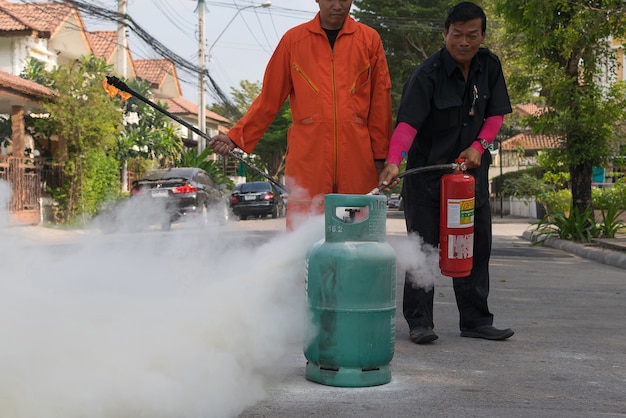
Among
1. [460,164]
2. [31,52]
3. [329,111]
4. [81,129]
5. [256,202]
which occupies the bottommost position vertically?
[256,202]

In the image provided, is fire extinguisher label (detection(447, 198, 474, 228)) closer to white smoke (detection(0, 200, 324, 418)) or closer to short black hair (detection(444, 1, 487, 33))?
white smoke (detection(0, 200, 324, 418))

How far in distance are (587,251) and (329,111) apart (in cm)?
922

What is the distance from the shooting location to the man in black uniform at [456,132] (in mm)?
4844

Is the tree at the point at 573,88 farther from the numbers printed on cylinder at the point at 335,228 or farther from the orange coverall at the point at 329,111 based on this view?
the numbers printed on cylinder at the point at 335,228

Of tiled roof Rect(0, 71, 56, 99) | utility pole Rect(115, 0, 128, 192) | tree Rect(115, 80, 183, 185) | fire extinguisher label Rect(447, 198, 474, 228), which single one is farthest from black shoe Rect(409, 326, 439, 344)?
tree Rect(115, 80, 183, 185)

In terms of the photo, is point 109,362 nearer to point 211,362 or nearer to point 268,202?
point 211,362

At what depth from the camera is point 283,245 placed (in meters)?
4.15

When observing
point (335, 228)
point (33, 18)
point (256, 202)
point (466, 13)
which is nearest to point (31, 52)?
point (33, 18)

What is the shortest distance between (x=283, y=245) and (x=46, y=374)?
153cm

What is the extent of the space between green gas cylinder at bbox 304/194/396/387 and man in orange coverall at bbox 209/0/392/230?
0.70m

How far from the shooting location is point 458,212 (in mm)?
4566

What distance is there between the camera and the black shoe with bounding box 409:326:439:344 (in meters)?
4.87

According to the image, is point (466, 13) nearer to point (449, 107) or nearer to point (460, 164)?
point (449, 107)

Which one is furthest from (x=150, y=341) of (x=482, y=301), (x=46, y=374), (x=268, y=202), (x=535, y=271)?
(x=268, y=202)
